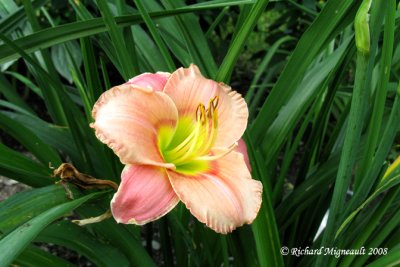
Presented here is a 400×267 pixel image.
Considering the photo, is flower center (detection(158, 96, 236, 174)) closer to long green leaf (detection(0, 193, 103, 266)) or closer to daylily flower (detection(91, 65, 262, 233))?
daylily flower (detection(91, 65, 262, 233))

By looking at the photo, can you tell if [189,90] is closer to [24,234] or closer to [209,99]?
[209,99]

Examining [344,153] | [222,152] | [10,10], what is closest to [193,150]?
[222,152]

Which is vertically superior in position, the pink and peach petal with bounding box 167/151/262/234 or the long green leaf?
the long green leaf

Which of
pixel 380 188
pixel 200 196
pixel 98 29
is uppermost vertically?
pixel 98 29

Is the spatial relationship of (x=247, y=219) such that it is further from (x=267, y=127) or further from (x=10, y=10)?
(x=10, y=10)

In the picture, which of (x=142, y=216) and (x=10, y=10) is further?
(x=10, y=10)

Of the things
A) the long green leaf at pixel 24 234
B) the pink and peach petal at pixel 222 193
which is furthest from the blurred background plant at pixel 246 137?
the pink and peach petal at pixel 222 193

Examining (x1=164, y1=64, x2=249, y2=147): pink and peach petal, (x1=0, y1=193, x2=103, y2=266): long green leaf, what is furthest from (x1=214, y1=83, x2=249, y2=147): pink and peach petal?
(x1=0, y1=193, x2=103, y2=266): long green leaf
